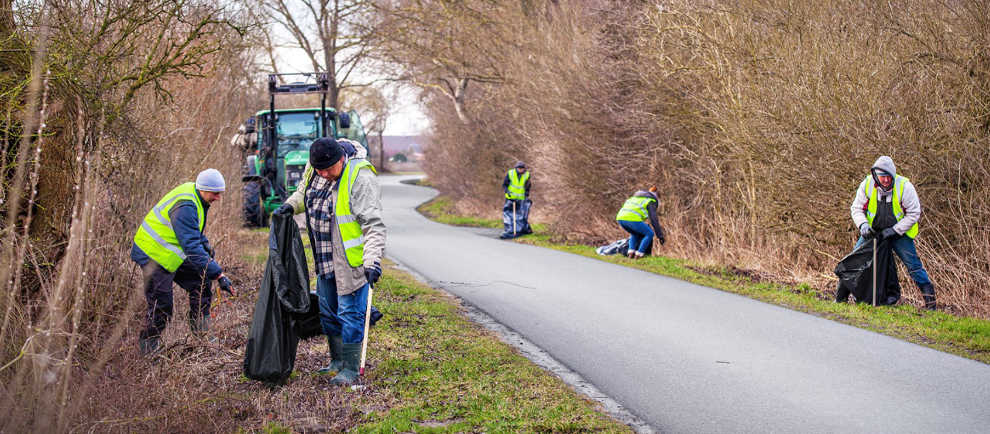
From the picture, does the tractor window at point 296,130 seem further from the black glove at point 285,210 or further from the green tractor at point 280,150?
the black glove at point 285,210

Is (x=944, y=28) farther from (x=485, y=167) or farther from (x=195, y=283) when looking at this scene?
(x=485, y=167)

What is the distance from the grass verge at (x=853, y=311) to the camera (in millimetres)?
8086

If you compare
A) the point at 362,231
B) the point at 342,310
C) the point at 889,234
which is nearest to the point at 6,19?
the point at 362,231

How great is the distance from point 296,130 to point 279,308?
16.8 meters

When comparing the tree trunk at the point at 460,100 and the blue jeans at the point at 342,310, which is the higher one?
the tree trunk at the point at 460,100

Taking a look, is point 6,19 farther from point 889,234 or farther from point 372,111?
point 372,111

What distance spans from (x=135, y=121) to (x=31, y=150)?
163 cm

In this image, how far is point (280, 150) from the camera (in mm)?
22359

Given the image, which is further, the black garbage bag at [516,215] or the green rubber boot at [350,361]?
the black garbage bag at [516,215]

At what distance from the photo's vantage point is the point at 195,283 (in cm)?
768

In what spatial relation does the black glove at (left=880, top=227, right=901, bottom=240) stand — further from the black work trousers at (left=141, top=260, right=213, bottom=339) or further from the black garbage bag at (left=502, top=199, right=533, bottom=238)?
the black garbage bag at (left=502, top=199, right=533, bottom=238)

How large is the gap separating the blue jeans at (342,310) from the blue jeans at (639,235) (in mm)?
9444

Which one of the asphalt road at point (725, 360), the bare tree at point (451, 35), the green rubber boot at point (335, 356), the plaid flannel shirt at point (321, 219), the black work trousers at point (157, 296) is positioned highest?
the bare tree at point (451, 35)

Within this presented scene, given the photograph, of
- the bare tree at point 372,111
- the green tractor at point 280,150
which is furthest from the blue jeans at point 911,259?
the bare tree at point 372,111
